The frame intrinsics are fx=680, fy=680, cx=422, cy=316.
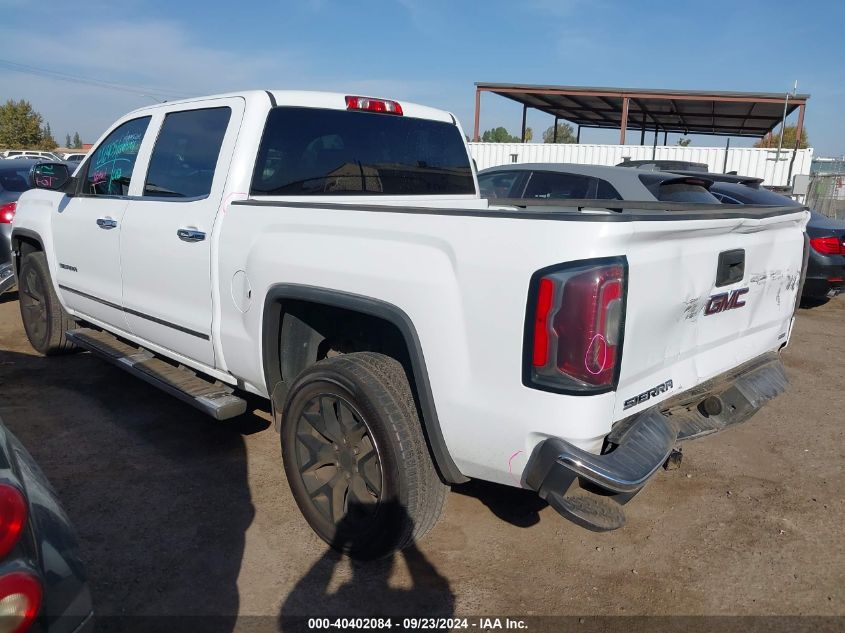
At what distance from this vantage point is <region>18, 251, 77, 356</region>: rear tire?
5438mm

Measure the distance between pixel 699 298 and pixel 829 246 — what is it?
713 cm

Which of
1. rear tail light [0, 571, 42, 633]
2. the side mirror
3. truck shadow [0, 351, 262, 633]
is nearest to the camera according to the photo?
rear tail light [0, 571, 42, 633]

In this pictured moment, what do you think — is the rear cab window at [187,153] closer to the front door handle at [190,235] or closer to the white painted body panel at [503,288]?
the front door handle at [190,235]

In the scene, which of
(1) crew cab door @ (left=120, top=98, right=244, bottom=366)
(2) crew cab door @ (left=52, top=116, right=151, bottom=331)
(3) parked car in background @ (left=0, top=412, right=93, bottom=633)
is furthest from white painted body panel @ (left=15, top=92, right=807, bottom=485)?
(2) crew cab door @ (left=52, top=116, right=151, bottom=331)

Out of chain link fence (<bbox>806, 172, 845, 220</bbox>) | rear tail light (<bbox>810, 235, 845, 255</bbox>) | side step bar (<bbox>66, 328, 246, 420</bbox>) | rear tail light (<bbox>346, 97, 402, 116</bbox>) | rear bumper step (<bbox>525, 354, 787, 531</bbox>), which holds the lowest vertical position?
chain link fence (<bbox>806, 172, 845, 220</bbox>)

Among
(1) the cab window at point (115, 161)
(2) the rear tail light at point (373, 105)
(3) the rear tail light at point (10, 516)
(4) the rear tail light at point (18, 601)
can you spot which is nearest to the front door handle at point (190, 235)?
(1) the cab window at point (115, 161)

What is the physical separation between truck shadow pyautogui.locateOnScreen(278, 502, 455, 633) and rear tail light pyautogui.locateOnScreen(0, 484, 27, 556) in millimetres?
1307

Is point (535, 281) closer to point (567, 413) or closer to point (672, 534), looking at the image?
point (567, 413)

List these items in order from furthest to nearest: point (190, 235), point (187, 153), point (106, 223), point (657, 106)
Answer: point (657, 106)
point (106, 223)
point (187, 153)
point (190, 235)

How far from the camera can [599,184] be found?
6895mm

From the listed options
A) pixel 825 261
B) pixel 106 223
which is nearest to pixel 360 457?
pixel 106 223

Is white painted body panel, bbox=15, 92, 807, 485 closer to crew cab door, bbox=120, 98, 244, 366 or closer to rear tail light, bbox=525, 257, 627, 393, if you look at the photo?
rear tail light, bbox=525, 257, 627, 393

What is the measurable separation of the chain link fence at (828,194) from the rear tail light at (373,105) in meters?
17.2

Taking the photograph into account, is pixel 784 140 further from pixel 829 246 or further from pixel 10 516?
pixel 10 516
